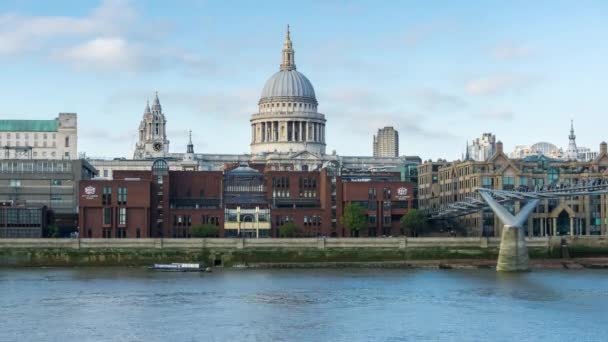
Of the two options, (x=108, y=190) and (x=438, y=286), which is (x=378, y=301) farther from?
(x=108, y=190)

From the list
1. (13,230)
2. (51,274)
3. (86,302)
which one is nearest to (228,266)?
(51,274)

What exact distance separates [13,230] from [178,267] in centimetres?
2529

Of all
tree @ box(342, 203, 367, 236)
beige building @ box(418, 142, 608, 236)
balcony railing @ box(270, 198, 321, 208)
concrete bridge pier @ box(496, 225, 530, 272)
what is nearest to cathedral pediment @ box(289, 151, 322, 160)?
balcony railing @ box(270, 198, 321, 208)

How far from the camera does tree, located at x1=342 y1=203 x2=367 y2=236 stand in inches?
4872

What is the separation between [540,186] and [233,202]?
2954cm

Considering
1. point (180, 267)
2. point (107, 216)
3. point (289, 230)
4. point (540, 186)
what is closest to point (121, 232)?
point (107, 216)

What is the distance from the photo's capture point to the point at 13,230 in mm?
123188

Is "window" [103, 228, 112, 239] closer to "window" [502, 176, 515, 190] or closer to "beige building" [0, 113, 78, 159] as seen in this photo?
"window" [502, 176, 515, 190]

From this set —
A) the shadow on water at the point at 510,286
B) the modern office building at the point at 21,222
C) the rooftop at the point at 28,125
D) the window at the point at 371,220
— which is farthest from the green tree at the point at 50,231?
the rooftop at the point at 28,125

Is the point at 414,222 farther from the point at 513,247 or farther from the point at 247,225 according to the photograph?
the point at 513,247

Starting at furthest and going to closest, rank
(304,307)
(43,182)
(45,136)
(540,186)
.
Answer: (45,136) < (43,182) < (540,186) < (304,307)

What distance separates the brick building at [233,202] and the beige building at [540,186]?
6.82 metres

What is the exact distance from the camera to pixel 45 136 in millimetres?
193500

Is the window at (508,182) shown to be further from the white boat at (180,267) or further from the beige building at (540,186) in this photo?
the white boat at (180,267)
